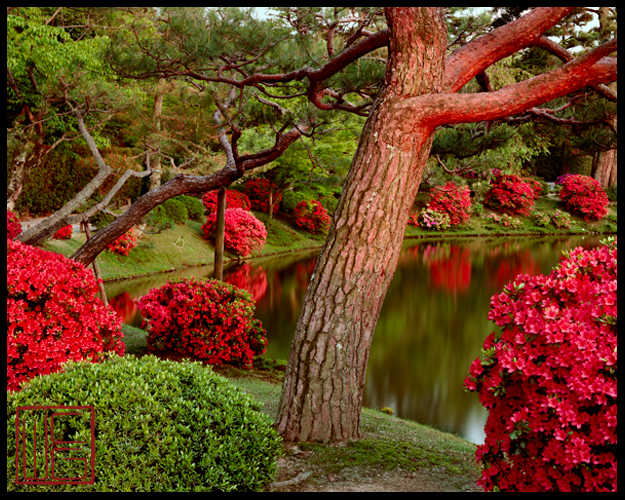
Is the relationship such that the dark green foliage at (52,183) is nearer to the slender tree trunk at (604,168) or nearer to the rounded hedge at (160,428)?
the rounded hedge at (160,428)

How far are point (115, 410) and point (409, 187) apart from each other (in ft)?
8.19

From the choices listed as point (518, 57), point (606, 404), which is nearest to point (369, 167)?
point (606, 404)

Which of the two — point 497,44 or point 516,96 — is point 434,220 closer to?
point 497,44

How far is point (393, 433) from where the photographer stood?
4.86m

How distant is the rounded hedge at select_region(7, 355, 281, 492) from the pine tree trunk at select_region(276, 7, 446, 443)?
946mm

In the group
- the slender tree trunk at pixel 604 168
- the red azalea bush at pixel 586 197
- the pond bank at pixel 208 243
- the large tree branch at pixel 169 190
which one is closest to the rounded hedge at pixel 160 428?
the large tree branch at pixel 169 190

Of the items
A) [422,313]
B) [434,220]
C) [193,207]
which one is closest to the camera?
[422,313]

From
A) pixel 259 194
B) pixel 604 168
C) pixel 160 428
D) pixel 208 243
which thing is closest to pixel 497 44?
pixel 160 428

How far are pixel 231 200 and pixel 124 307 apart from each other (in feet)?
35.6

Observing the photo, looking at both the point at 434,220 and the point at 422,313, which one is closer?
the point at 422,313

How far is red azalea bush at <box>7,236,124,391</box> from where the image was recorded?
4953 millimetres

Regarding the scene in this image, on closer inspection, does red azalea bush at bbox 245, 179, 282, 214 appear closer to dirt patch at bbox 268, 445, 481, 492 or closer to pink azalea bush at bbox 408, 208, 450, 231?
pink azalea bush at bbox 408, 208, 450, 231

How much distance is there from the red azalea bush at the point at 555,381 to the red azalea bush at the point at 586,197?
3039 centimetres

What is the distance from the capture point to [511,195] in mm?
29922
